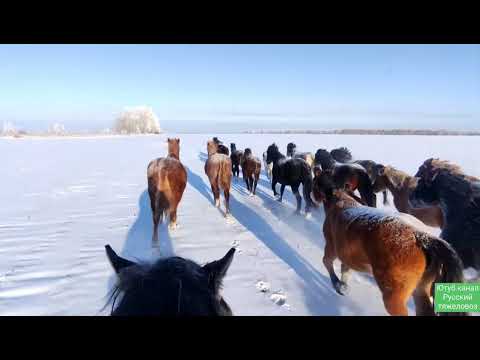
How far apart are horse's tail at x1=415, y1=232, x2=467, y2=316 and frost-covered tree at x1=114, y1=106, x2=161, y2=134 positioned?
2220cm

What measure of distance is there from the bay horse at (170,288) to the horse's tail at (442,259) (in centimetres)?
169

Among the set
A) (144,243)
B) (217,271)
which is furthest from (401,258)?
(144,243)

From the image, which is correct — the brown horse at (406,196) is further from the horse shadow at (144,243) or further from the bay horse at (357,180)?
the horse shadow at (144,243)

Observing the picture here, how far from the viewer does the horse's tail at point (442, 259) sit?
190cm

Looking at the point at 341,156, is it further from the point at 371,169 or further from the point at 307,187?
the point at 307,187

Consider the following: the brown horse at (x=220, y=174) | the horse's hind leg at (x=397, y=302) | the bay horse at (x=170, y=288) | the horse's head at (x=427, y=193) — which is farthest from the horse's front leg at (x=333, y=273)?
the brown horse at (x=220, y=174)

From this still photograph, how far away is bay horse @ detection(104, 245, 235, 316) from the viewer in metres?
1.03

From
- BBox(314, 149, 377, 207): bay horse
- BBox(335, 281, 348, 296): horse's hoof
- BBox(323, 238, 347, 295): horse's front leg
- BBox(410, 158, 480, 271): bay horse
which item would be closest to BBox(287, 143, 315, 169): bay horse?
BBox(314, 149, 377, 207): bay horse

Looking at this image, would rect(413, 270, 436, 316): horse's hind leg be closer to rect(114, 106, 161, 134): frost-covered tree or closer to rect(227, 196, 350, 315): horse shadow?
rect(227, 196, 350, 315): horse shadow

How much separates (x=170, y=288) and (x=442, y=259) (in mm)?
2054

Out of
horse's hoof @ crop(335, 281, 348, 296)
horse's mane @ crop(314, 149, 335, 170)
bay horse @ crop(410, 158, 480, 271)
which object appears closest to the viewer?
bay horse @ crop(410, 158, 480, 271)
